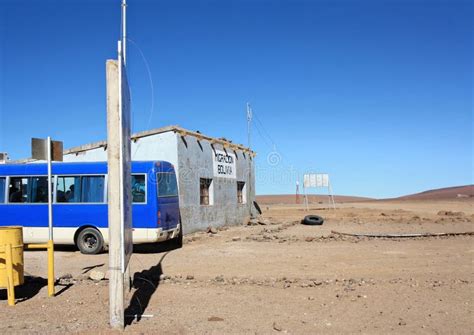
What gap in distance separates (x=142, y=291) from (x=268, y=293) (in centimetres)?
215

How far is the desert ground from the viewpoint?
6.11 metres

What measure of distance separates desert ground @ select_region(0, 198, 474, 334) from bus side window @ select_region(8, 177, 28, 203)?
84.9 inches

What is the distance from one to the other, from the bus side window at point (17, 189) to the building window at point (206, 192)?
280 inches

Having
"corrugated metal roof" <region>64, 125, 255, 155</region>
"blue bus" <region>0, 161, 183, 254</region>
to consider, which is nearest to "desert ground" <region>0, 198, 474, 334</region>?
"blue bus" <region>0, 161, 183, 254</region>

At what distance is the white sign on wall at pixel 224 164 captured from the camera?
21094mm

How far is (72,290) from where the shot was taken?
8.39m

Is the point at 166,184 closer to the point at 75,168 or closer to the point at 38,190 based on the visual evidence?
the point at 75,168

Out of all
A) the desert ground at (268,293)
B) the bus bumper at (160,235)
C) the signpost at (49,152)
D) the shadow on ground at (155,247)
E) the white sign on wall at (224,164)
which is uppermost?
the white sign on wall at (224,164)

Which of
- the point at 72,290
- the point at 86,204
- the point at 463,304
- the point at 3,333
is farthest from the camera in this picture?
the point at 86,204

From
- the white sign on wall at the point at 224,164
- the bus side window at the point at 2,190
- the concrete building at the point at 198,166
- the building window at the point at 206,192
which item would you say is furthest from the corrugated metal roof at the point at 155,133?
the bus side window at the point at 2,190

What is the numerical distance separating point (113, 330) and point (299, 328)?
2.29 meters

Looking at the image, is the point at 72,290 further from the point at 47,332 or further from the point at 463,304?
the point at 463,304

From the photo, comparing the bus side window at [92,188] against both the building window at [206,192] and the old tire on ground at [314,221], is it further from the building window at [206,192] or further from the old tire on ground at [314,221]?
the old tire on ground at [314,221]

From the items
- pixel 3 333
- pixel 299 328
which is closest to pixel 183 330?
pixel 299 328
